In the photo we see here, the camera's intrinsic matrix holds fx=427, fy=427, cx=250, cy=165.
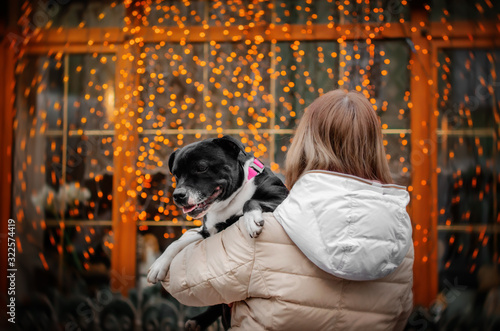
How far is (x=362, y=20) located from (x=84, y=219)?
9.90ft

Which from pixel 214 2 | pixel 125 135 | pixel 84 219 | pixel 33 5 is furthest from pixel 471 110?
pixel 33 5

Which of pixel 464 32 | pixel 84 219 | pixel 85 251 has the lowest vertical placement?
pixel 85 251

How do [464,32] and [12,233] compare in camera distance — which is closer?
[464,32]

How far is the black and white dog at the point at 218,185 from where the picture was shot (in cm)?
176

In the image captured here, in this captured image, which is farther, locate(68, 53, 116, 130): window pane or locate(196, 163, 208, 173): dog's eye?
locate(68, 53, 116, 130): window pane

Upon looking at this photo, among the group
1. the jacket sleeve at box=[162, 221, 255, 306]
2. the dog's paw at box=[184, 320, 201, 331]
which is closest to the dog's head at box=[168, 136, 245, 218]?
the jacket sleeve at box=[162, 221, 255, 306]

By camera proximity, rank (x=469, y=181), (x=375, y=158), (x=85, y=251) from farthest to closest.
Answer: (x=85, y=251)
(x=469, y=181)
(x=375, y=158)

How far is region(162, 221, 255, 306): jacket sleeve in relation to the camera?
1.28m

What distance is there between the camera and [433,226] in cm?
360

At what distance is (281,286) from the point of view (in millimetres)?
1268

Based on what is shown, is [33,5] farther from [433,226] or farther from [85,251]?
[433,226]

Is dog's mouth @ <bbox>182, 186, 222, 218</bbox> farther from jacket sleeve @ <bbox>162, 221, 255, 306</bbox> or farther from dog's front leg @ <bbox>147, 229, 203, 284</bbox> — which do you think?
jacket sleeve @ <bbox>162, 221, 255, 306</bbox>

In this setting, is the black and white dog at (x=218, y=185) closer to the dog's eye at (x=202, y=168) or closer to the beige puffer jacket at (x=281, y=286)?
the dog's eye at (x=202, y=168)

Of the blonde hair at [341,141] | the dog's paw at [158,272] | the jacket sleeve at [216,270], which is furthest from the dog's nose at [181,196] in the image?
the blonde hair at [341,141]
